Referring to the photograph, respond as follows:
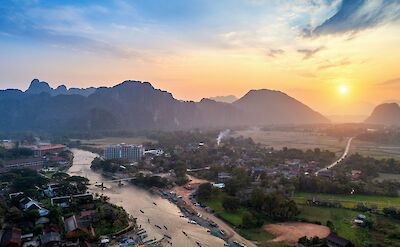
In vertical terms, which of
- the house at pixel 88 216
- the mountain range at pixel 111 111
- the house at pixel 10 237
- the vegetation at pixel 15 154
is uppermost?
the mountain range at pixel 111 111

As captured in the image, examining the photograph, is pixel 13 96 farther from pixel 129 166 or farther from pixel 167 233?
pixel 167 233

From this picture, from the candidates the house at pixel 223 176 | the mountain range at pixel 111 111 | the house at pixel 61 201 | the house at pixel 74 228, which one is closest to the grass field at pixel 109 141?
the mountain range at pixel 111 111

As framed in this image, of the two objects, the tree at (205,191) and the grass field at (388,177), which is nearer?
the tree at (205,191)

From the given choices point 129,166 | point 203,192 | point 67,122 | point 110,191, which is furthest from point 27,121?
point 203,192

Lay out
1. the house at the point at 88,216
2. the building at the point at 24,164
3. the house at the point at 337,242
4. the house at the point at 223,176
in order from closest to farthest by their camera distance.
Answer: the house at the point at 337,242
the house at the point at 88,216
the house at the point at 223,176
the building at the point at 24,164

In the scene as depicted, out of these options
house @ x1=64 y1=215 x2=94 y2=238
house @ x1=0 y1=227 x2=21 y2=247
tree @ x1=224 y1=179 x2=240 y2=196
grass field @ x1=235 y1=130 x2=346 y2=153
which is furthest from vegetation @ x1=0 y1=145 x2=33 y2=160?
grass field @ x1=235 y1=130 x2=346 y2=153

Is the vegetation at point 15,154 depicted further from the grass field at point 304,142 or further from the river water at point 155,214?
the grass field at point 304,142

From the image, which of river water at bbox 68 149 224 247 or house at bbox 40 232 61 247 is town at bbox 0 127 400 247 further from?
river water at bbox 68 149 224 247
